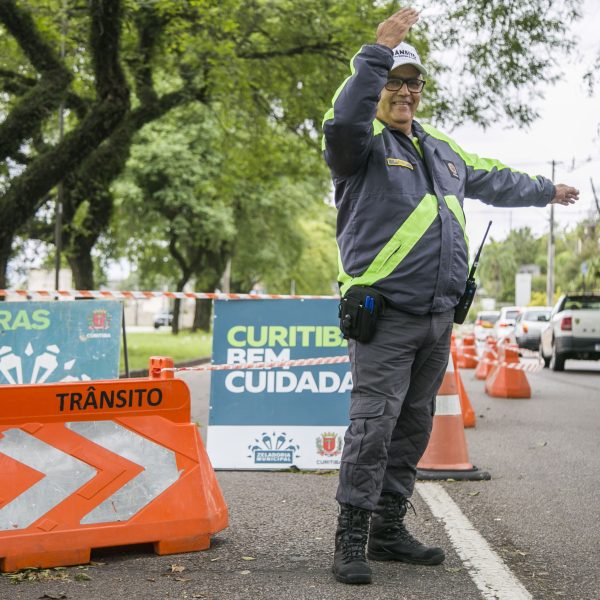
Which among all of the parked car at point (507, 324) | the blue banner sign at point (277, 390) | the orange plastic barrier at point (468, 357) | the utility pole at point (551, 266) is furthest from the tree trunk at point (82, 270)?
the utility pole at point (551, 266)

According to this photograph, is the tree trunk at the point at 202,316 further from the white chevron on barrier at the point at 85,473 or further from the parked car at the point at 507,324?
the white chevron on barrier at the point at 85,473

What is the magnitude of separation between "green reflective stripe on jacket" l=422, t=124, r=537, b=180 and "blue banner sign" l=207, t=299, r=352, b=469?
292 centimetres

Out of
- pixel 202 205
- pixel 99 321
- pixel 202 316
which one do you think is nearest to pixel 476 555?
pixel 99 321

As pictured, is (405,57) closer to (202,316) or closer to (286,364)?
(286,364)

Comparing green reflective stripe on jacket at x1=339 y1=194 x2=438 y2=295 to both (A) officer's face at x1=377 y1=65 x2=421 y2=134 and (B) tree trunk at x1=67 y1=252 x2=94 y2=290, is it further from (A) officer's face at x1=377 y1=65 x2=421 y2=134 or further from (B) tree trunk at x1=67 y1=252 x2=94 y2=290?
(B) tree trunk at x1=67 y1=252 x2=94 y2=290

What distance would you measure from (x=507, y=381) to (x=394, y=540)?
404 inches

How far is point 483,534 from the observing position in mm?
5012

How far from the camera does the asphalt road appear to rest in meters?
3.94

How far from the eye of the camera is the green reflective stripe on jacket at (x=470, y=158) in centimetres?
461

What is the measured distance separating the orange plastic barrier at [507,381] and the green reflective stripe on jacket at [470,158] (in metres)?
9.89

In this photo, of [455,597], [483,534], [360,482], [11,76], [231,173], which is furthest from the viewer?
[231,173]

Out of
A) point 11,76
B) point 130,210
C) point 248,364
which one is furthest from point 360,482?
point 130,210

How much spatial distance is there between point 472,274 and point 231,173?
22753mm

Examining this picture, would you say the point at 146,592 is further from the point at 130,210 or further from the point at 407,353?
the point at 130,210
